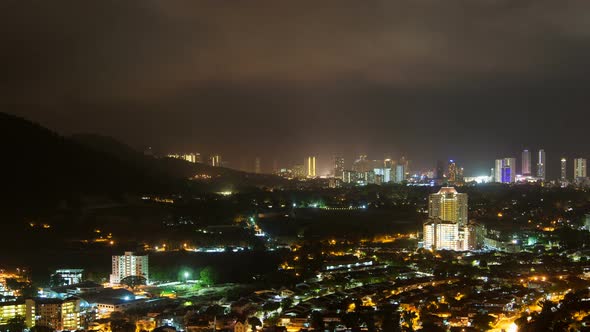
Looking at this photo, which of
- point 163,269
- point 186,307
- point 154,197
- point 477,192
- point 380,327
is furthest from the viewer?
point 477,192

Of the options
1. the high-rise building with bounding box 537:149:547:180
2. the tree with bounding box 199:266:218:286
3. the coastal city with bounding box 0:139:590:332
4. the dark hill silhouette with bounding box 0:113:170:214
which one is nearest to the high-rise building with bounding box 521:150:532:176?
the high-rise building with bounding box 537:149:547:180

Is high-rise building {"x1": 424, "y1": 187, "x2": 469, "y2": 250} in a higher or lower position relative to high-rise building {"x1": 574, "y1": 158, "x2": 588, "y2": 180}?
lower

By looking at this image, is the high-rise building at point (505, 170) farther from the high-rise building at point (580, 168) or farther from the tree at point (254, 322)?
the tree at point (254, 322)

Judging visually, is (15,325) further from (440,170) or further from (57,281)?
(440,170)

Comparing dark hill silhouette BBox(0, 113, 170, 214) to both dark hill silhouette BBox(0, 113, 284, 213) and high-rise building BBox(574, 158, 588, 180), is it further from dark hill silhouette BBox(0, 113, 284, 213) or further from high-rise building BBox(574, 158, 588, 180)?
high-rise building BBox(574, 158, 588, 180)

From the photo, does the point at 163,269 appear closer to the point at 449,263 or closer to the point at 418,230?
the point at 449,263

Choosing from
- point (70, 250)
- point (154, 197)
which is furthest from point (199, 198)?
point (70, 250)

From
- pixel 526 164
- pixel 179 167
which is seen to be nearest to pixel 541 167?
pixel 526 164
